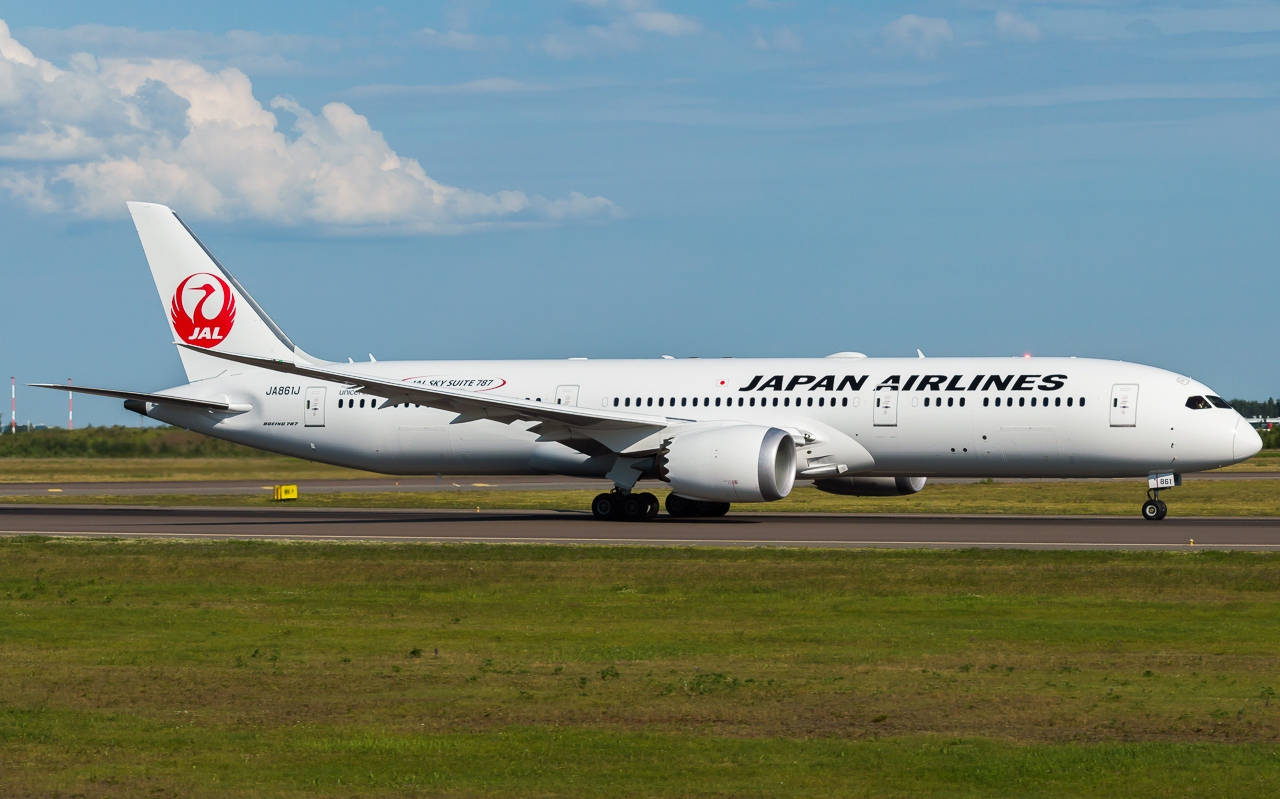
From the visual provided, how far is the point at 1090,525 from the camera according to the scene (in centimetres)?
3584

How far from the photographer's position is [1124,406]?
3728cm

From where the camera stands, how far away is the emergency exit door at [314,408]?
4438cm

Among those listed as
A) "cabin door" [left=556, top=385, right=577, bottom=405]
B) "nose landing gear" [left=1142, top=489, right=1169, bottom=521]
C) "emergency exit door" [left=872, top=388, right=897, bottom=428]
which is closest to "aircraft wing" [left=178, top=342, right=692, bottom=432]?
"cabin door" [left=556, top=385, right=577, bottom=405]

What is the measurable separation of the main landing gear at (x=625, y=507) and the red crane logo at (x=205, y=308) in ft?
43.8

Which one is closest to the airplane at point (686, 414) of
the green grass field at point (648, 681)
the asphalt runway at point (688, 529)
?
the asphalt runway at point (688, 529)

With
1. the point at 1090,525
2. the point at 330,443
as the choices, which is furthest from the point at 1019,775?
the point at 330,443

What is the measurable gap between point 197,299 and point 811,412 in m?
18.7

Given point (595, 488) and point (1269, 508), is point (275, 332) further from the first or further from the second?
point (1269, 508)

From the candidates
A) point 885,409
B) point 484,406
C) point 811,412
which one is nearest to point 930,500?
point 811,412

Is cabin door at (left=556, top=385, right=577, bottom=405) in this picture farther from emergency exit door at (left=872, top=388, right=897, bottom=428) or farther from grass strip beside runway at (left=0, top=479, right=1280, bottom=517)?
emergency exit door at (left=872, top=388, right=897, bottom=428)

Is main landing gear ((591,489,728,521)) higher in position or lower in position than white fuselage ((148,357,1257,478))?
lower

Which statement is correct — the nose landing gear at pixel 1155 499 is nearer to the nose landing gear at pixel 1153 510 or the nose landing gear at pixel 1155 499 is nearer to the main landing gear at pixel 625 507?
the nose landing gear at pixel 1153 510

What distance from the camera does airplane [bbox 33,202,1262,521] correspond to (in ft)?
122

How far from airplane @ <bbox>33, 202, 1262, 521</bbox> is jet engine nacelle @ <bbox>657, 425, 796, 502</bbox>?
0.15 ft
